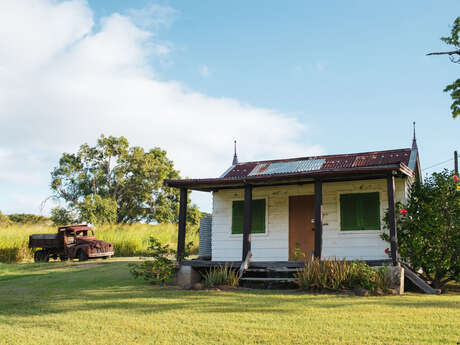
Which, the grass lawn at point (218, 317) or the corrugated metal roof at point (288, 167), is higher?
the corrugated metal roof at point (288, 167)

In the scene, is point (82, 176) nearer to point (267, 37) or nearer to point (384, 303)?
point (267, 37)

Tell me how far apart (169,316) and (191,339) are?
1.55 m

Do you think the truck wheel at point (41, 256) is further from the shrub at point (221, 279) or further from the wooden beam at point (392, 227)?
the wooden beam at point (392, 227)

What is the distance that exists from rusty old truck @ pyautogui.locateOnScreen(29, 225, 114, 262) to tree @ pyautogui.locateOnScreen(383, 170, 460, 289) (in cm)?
1393

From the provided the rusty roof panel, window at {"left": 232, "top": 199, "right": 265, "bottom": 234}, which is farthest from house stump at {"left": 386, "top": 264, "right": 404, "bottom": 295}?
window at {"left": 232, "top": 199, "right": 265, "bottom": 234}

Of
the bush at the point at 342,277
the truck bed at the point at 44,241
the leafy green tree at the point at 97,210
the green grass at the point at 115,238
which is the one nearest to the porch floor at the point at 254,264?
the bush at the point at 342,277

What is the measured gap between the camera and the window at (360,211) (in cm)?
1275

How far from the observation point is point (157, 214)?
1447 inches

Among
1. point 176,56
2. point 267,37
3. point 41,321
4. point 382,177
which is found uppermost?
point 267,37

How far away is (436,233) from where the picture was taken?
37.2ft

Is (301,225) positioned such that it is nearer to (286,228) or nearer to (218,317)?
(286,228)

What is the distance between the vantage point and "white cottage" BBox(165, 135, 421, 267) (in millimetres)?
12430

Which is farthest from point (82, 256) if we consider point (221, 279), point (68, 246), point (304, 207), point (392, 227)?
point (392, 227)

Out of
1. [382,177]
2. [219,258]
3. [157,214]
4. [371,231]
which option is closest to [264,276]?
[219,258]
